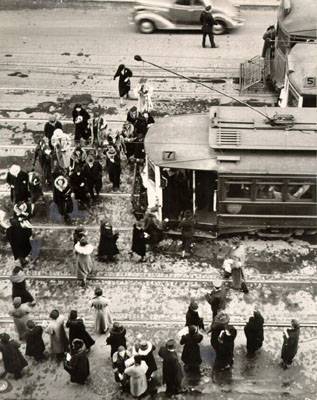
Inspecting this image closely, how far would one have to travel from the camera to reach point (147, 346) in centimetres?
1198

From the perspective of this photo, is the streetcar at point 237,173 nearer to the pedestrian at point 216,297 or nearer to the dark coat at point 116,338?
the pedestrian at point 216,297

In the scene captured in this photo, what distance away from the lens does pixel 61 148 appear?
17.6 m

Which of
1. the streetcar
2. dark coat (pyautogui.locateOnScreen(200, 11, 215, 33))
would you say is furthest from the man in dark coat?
dark coat (pyautogui.locateOnScreen(200, 11, 215, 33))

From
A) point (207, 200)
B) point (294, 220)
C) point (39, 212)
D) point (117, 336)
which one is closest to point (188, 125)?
point (207, 200)

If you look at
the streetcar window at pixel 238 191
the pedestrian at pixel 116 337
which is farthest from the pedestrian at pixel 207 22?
the pedestrian at pixel 116 337

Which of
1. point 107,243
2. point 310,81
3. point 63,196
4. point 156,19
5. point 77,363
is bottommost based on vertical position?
point 77,363

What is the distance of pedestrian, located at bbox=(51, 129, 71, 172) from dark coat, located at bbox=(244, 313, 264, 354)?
720 cm

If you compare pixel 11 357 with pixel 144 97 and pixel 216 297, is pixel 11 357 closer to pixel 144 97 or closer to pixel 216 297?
pixel 216 297

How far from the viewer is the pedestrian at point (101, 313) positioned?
1316cm

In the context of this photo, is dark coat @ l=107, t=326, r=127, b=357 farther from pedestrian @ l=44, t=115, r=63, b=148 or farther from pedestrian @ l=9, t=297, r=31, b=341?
pedestrian @ l=44, t=115, r=63, b=148

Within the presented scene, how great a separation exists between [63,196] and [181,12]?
543 inches

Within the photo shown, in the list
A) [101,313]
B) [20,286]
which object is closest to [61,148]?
[20,286]

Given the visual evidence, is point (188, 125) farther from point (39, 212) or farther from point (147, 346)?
point (147, 346)

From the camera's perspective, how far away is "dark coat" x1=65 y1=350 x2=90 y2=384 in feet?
40.0
